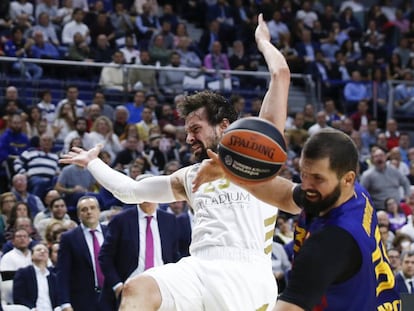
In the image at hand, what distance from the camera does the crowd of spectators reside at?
14281 millimetres

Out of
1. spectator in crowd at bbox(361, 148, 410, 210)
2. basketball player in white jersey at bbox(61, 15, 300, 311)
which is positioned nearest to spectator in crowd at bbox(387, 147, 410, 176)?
spectator in crowd at bbox(361, 148, 410, 210)

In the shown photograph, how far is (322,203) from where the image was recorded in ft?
15.4

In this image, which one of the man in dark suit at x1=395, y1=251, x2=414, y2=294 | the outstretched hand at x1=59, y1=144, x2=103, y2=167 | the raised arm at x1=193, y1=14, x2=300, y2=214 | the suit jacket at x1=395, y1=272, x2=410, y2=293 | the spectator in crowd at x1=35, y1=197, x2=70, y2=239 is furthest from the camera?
the spectator in crowd at x1=35, y1=197, x2=70, y2=239

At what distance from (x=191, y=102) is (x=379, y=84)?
49.4 ft

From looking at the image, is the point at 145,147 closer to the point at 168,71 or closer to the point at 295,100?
the point at 168,71

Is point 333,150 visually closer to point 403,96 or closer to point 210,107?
point 210,107

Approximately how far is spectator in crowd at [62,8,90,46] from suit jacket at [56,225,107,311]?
8.92 m

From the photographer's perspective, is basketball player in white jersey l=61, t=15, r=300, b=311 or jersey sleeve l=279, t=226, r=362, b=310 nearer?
jersey sleeve l=279, t=226, r=362, b=310

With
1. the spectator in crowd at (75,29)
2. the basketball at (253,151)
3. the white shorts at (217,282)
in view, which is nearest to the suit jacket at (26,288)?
the white shorts at (217,282)

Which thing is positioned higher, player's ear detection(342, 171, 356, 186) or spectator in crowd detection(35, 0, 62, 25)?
player's ear detection(342, 171, 356, 186)

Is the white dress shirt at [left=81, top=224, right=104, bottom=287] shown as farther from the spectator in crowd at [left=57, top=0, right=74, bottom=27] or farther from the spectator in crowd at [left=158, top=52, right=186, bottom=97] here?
the spectator in crowd at [left=57, top=0, right=74, bottom=27]

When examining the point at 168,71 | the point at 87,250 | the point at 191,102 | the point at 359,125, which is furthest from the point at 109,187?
the point at 359,125

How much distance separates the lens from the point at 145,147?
54.5 feet

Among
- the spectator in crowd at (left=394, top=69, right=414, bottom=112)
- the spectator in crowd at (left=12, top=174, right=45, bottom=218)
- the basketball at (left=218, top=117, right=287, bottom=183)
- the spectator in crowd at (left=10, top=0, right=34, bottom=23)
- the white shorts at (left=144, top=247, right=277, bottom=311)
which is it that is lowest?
the spectator in crowd at (left=394, top=69, right=414, bottom=112)
